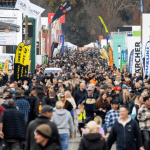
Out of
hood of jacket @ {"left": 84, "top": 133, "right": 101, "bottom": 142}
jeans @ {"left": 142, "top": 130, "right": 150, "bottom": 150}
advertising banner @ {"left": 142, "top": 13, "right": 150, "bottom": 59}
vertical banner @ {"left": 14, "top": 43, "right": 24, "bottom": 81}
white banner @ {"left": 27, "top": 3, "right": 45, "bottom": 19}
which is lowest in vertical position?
jeans @ {"left": 142, "top": 130, "right": 150, "bottom": 150}

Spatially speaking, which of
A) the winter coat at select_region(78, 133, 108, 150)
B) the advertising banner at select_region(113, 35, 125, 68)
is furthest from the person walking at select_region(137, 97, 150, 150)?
the advertising banner at select_region(113, 35, 125, 68)

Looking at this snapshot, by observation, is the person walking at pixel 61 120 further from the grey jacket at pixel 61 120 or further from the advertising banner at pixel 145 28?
the advertising banner at pixel 145 28

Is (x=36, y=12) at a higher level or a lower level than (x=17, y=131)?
higher

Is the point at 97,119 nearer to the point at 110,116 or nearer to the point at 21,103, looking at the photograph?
the point at 110,116

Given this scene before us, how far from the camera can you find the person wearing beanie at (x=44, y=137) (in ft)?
14.2

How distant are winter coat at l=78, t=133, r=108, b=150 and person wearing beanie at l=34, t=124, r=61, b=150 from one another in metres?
0.48

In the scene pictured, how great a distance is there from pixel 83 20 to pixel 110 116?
3405 inches

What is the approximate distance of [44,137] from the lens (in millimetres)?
4371

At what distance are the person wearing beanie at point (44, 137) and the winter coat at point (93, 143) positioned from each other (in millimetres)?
475

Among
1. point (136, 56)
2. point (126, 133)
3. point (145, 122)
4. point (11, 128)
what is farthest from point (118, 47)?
point (126, 133)

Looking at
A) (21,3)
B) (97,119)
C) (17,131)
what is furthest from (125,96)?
(21,3)

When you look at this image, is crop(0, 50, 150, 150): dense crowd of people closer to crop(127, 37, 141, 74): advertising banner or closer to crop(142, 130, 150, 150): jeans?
crop(142, 130, 150, 150): jeans

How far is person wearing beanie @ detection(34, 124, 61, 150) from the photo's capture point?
14.2 ft

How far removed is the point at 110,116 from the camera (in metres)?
7.70
